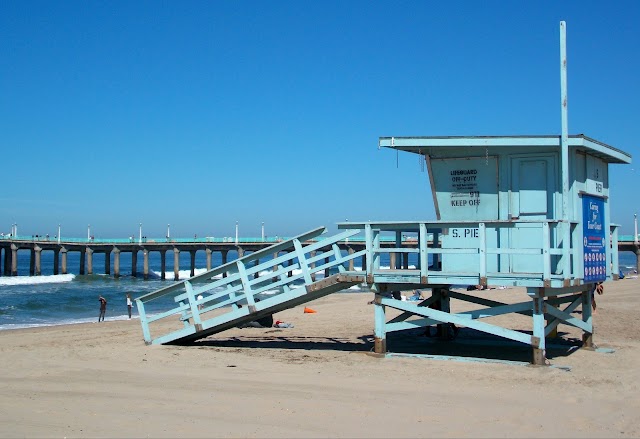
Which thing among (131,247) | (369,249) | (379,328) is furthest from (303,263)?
(131,247)

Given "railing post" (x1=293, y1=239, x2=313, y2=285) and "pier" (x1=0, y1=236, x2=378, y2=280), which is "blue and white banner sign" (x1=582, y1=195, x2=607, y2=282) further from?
"pier" (x1=0, y1=236, x2=378, y2=280)

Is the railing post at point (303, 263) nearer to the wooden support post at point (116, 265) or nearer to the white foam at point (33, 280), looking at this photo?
the white foam at point (33, 280)

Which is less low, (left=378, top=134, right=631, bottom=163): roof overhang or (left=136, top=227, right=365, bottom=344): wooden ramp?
(left=378, top=134, right=631, bottom=163): roof overhang

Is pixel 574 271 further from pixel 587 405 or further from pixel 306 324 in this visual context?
pixel 306 324

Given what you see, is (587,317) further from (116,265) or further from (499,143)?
(116,265)

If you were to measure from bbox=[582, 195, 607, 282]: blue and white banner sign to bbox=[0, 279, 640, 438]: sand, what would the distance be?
1443mm

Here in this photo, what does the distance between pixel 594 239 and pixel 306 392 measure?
19.2ft

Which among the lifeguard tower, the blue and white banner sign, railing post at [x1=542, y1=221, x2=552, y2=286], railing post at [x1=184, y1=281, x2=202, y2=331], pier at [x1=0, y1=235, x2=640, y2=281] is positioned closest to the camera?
railing post at [x1=542, y1=221, x2=552, y2=286]

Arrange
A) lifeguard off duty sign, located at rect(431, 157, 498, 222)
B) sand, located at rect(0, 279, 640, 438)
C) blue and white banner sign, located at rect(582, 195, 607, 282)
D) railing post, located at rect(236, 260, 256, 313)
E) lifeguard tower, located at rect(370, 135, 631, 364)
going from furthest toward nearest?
railing post, located at rect(236, 260, 256, 313)
lifeguard off duty sign, located at rect(431, 157, 498, 222)
blue and white banner sign, located at rect(582, 195, 607, 282)
lifeguard tower, located at rect(370, 135, 631, 364)
sand, located at rect(0, 279, 640, 438)

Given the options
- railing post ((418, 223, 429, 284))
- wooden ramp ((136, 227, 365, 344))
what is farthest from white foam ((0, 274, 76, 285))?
railing post ((418, 223, 429, 284))

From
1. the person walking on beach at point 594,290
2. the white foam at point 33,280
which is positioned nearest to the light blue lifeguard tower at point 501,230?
the person walking on beach at point 594,290

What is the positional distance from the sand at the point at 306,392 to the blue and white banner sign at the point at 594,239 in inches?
56.8

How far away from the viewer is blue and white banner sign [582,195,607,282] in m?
11.0

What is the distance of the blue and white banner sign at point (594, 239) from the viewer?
36.0 feet
